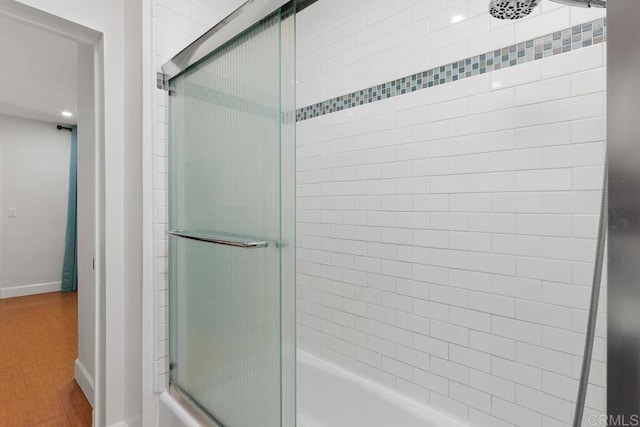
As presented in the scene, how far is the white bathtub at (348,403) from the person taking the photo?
5.00ft

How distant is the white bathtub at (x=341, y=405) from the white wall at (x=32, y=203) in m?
4.39

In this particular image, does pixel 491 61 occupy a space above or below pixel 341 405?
above

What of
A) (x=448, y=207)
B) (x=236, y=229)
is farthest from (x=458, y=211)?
(x=236, y=229)

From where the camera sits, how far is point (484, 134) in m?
1.36

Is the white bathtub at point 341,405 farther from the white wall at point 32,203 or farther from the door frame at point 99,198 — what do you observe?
the white wall at point 32,203

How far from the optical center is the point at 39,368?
2.54 m

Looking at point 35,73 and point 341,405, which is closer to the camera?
point 341,405

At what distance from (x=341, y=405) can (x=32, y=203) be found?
5.04m

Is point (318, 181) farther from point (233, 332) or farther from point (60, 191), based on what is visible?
point (60, 191)

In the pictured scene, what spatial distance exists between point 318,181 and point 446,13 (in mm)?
1071

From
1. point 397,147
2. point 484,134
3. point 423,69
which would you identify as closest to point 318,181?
point 397,147

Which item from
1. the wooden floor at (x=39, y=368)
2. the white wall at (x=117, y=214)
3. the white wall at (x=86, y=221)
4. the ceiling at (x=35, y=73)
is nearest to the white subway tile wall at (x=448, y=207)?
the white wall at (x=117, y=214)

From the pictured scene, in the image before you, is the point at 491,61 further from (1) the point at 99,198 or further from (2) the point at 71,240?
(2) the point at 71,240

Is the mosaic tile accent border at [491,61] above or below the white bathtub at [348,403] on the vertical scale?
above
